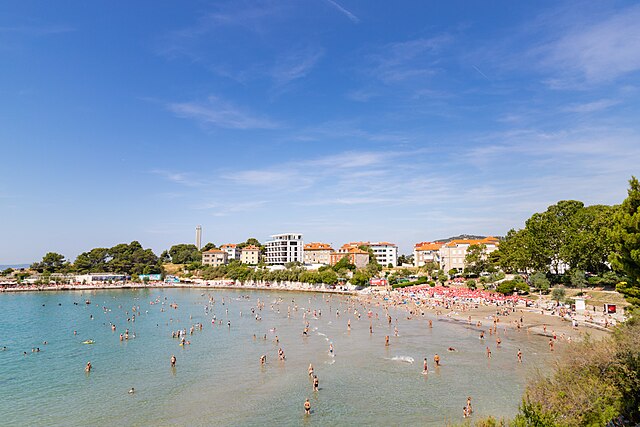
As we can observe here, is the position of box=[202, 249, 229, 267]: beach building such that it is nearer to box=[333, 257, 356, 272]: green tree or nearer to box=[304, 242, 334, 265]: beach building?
box=[304, 242, 334, 265]: beach building

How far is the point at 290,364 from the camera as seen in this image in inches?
1180

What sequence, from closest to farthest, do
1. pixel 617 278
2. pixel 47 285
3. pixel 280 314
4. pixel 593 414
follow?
pixel 593 414, pixel 617 278, pixel 280 314, pixel 47 285

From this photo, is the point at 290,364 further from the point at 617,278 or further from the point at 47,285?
the point at 47,285

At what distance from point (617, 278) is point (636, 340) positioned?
4424 cm

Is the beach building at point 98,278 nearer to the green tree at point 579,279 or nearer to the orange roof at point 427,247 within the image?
the orange roof at point 427,247

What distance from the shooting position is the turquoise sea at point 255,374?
67.9ft

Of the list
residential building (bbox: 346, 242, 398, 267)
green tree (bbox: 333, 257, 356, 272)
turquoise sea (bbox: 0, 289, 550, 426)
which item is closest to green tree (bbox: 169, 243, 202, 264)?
residential building (bbox: 346, 242, 398, 267)

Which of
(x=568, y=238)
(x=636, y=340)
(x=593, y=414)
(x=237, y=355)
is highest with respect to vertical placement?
(x=568, y=238)

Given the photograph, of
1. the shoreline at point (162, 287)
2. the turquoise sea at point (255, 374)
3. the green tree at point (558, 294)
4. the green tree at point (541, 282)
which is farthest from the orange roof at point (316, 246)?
the green tree at point (558, 294)

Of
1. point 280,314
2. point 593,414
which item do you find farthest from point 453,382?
point 280,314

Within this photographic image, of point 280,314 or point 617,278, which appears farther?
point 280,314

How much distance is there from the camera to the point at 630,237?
2323 centimetres

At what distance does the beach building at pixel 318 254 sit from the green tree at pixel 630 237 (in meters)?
101

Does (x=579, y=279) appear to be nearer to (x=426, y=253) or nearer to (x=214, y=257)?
(x=426, y=253)
